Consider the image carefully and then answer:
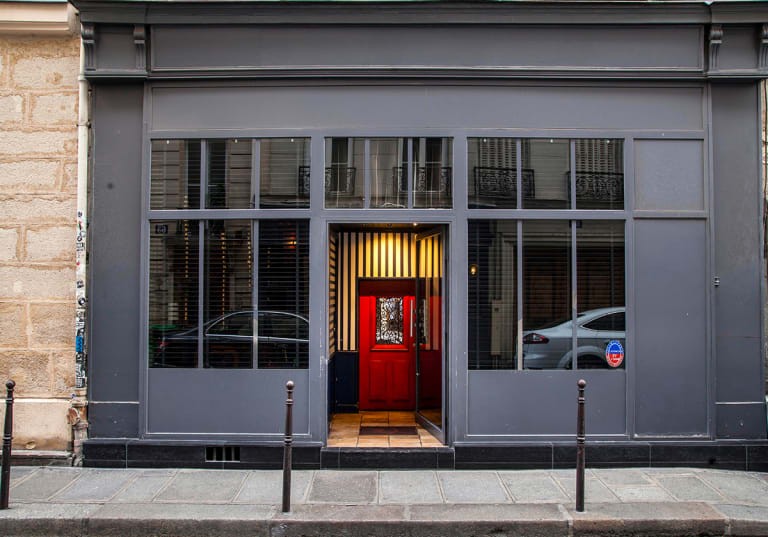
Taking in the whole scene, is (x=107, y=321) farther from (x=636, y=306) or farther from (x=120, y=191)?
(x=636, y=306)

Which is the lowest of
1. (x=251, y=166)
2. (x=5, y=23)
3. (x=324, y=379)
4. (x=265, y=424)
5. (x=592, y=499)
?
(x=592, y=499)

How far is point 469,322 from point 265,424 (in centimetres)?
301

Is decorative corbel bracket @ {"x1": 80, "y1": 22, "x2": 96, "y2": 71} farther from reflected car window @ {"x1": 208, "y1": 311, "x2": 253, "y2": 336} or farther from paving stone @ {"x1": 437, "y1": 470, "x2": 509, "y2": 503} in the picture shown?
paving stone @ {"x1": 437, "y1": 470, "x2": 509, "y2": 503}

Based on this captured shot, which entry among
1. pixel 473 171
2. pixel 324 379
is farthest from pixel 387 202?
pixel 324 379

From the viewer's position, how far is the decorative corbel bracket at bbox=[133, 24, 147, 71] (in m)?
7.14

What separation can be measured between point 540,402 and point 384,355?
314cm

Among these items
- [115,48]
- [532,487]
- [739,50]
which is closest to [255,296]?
[115,48]

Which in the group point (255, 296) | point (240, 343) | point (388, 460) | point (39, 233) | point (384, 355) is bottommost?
point (388, 460)

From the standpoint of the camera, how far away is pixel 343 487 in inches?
254

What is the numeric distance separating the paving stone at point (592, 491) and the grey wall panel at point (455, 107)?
4.54 meters

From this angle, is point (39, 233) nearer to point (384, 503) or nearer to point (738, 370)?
point (384, 503)

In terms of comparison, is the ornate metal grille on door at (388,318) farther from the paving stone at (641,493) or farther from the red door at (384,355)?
the paving stone at (641,493)

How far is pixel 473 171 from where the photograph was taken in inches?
289

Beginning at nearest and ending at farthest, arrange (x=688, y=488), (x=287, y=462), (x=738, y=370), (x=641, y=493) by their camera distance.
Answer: (x=287, y=462) → (x=641, y=493) → (x=688, y=488) → (x=738, y=370)
